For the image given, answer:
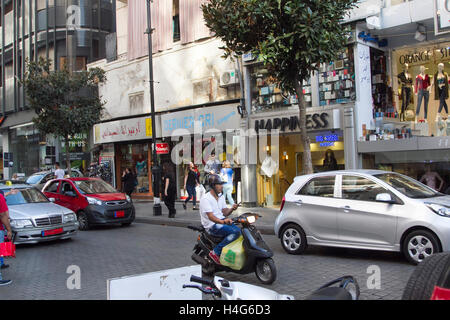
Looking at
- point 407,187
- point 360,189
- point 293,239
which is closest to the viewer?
point 407,187

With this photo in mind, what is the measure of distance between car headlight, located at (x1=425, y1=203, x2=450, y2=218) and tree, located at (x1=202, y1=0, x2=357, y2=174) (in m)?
4.73

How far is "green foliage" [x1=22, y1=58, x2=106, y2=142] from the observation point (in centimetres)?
1994

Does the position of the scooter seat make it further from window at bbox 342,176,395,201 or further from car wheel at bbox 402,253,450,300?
window at bbox 342,176,395,201

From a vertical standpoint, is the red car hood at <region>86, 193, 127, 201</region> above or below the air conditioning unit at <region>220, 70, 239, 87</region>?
below

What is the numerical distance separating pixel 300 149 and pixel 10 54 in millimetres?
27342

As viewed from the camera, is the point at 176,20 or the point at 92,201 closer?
the point at 92,201

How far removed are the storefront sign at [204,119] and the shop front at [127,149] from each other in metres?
0.86

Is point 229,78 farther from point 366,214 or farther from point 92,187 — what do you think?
point 366,214

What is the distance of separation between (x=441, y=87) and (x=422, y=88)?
25.1 inches

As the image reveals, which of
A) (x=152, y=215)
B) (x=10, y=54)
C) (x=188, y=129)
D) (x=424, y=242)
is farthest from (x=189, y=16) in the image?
(x=10, y=54)

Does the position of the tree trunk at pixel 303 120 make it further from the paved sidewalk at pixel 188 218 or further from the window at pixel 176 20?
the window at pixel 176 20

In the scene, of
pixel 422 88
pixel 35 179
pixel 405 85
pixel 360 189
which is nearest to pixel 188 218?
pixel 360 189

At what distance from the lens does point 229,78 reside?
57.6ft

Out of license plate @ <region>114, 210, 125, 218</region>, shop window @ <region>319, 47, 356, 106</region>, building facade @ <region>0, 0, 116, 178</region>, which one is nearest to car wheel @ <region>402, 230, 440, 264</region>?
shop window @ <region>319, 47, 356, 106</region>
